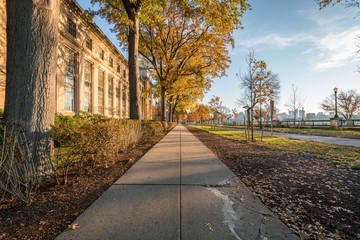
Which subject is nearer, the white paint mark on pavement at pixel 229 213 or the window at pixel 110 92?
the white paint mark on pavement at pixel 229 213

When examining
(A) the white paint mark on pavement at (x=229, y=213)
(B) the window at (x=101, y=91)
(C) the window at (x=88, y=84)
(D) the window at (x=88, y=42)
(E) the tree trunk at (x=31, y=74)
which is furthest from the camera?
(B) the window at (x=101, y=91)

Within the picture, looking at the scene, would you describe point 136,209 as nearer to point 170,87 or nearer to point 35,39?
point 35,39

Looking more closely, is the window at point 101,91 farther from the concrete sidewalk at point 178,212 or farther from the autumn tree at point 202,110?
the autumn tree at point 202,110

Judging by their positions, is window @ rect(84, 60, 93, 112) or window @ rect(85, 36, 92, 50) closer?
window @ rect(85, 36, 92, 50)

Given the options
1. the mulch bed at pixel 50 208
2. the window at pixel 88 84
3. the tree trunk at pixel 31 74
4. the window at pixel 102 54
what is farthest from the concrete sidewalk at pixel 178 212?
the window at pixel 102 54

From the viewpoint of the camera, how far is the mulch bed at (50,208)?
2.23 metres

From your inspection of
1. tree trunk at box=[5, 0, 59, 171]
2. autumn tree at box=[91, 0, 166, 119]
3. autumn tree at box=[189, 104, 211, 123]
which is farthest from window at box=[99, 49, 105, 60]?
autumn tree at box=[189, 104, 211, 123]

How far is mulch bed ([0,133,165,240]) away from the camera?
2.23m

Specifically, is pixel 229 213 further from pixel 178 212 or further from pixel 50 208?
pixel 50 208

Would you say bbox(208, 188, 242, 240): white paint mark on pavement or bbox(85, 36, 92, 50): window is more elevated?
bbox(85, 36, 92, 50): window

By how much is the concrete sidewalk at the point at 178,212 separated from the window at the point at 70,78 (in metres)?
14.5

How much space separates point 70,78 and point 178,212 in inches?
677

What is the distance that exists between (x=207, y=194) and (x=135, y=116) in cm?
844

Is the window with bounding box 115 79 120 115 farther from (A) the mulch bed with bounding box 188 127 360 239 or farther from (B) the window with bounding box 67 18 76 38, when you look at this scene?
(A) the mulch bed with bounding box 188 127 360 239
